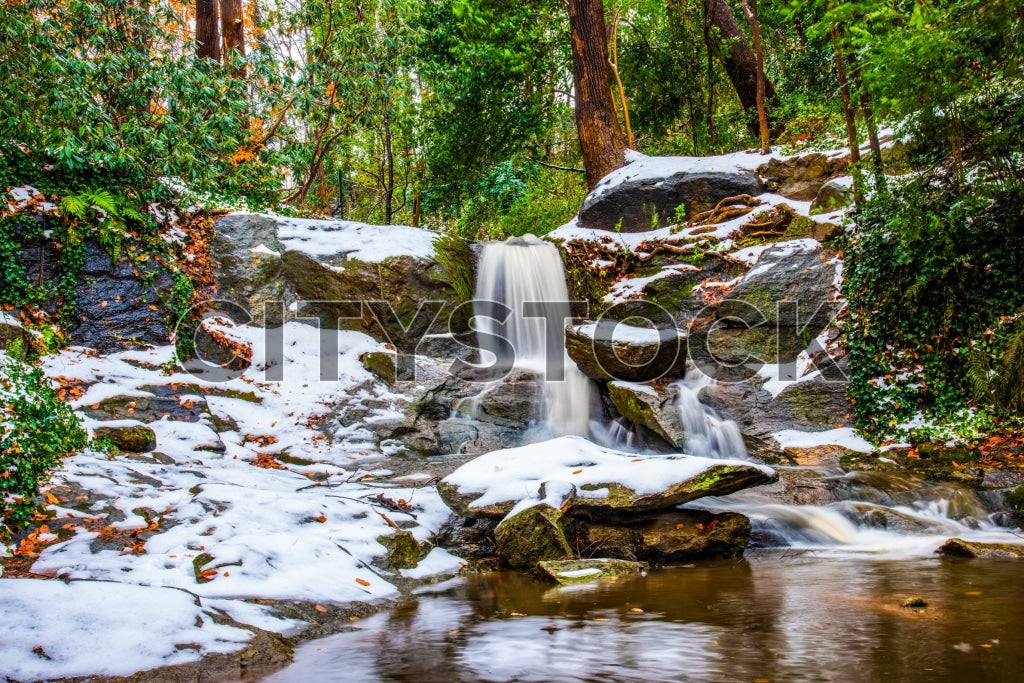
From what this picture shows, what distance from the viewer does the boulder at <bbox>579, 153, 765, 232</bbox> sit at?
12.0 meters

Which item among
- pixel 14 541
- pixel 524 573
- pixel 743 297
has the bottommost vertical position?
pixel 524 573

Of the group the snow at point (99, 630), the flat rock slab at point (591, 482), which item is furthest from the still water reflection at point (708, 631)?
the flat rock slab at point (591, 482)

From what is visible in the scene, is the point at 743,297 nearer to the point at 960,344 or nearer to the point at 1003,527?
the point at 960,344

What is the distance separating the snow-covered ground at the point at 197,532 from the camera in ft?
11.0

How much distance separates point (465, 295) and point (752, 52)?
33.2 ft

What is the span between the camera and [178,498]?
537 centimetres

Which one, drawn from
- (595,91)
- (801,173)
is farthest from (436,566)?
(595,91)

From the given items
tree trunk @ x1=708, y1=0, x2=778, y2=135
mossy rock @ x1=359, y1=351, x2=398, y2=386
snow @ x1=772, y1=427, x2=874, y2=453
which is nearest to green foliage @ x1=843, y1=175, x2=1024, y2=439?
snow @ x1=772, y1=427, x2=874, y2=453

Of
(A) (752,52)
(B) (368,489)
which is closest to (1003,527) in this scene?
(B) (368,489)

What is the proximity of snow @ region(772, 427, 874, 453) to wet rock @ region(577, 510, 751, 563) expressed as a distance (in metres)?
2.86

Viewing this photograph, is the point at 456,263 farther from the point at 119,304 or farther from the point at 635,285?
the point at 119,304

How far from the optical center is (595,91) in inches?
542

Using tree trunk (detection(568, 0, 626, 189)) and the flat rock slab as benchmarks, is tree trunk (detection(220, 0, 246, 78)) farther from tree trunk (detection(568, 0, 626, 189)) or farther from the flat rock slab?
the flat rock slab

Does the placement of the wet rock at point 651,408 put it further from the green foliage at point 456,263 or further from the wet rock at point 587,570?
the green foliage at point 456,263
